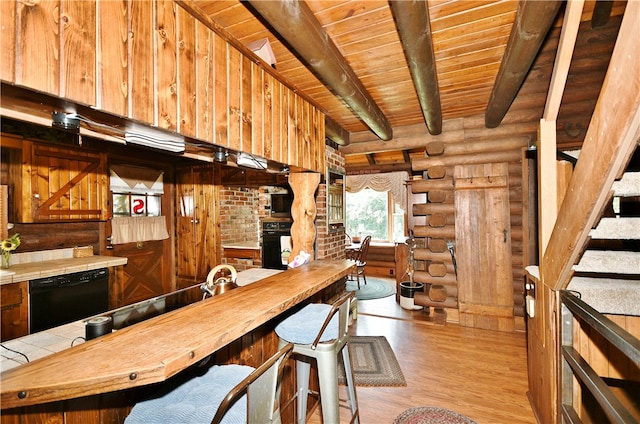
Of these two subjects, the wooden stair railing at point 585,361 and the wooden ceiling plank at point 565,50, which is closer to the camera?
the wooden stair railing at point 585,361

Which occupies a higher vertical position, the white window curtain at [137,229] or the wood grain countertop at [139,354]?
the white window curtain at [137,229]

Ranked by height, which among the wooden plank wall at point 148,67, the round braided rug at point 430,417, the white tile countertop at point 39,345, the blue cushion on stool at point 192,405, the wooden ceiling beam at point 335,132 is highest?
the wooden ceiling beam at point 335,132

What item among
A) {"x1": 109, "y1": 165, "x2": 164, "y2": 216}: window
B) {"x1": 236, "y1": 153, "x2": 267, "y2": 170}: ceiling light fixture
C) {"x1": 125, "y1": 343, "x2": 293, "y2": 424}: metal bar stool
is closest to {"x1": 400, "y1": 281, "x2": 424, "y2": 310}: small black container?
{"x1": 236, "y1": 153, "x2": 267, "y2": 170}: ceiling light fixture

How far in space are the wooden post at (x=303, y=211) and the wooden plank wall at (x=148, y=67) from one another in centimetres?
79

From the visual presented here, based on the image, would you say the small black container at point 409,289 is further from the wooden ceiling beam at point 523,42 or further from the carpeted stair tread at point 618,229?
the carpeted stair tread at point 618,229

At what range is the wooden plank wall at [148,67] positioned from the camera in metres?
0.94

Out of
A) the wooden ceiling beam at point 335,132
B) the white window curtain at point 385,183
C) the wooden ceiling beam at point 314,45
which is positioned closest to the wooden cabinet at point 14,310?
the wooden ceiling beam at point 314,45

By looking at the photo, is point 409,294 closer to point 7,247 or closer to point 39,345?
point 39,345

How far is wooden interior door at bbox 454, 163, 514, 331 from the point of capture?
3.72 metres

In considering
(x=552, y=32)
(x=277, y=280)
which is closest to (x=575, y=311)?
(x=277, y=280)

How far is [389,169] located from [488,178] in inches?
137

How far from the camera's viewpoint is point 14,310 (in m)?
2.61

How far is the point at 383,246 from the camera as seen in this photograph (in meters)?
7.33

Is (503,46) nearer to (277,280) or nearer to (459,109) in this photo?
(459,109)
